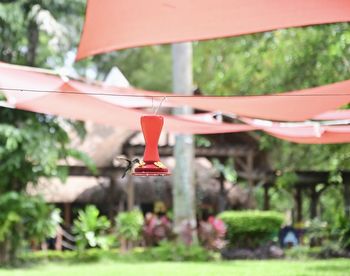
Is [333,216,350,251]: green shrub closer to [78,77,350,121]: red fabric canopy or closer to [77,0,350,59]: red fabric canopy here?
[78,77,350,121]: red fabric canopy

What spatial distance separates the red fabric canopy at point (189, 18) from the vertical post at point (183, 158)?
6.42 meters

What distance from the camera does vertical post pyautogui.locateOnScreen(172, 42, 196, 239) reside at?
39.3ft

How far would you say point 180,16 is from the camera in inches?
194

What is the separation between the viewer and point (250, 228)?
12.4 m

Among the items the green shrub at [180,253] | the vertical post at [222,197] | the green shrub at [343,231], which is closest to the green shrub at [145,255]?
the green shrub at [180,253]

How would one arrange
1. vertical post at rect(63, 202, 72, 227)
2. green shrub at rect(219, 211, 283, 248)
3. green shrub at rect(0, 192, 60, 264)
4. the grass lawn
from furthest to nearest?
vertical post at rect(63, 202, 72, 227)
green shrub at rect(219, 211, 283, 248)
green shrub at rect(0, 192, 60, 264)
the grass lawn

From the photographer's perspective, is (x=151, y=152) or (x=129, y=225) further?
(x=129, y=225)

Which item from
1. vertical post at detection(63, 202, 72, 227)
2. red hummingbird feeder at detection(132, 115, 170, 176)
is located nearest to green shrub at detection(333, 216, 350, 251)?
vertical post at detection(63, 202, 72, 227)

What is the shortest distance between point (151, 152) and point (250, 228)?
8.11 m

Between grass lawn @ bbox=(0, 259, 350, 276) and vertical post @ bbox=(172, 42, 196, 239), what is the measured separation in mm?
1415

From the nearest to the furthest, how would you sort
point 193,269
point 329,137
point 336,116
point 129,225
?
point 329,137 < point 336,116 < point 193,269 < point 129,225

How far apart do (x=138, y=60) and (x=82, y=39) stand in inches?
658

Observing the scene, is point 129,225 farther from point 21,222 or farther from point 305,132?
point 305,132

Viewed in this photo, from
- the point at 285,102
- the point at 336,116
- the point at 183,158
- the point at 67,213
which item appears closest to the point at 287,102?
the point at 285,102
